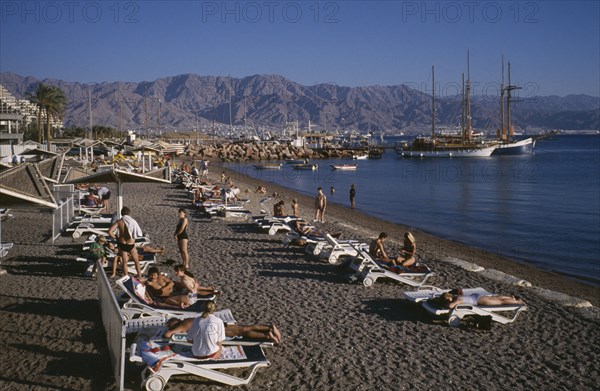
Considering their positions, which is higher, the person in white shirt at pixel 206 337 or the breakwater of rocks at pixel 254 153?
the breakwater of rocks at pixel 254 153

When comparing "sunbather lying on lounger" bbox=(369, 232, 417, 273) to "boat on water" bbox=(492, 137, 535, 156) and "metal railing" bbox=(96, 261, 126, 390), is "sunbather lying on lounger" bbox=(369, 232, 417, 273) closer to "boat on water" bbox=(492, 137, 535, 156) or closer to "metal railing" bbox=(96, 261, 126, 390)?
"metal railing" bbox=(96, 261, 126, 390)

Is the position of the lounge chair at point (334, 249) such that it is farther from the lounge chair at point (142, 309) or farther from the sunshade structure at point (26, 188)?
the sunshade structure at point (26, 188)

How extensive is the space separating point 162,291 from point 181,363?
257 cm

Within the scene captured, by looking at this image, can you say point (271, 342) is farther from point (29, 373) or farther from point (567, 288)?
point (567, 288)

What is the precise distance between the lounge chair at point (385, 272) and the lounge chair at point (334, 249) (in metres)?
1.19

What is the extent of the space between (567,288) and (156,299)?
35.1ft

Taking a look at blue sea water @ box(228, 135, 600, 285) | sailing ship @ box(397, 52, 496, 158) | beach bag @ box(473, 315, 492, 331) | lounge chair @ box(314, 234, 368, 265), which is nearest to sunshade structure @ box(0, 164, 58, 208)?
lounge chair @ box(314, 234, 368, 265)

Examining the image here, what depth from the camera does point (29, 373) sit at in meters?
6.43

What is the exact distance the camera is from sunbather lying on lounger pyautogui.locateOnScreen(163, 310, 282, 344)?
675cm

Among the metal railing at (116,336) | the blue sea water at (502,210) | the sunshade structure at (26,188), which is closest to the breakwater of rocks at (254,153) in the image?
the blue sea water at (502,210)

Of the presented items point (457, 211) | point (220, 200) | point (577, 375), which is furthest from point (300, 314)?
point (457, 211)

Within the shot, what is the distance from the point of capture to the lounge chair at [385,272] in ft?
35.2

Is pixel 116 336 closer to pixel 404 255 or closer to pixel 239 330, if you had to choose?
pixel 239 330

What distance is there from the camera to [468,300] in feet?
28.9
